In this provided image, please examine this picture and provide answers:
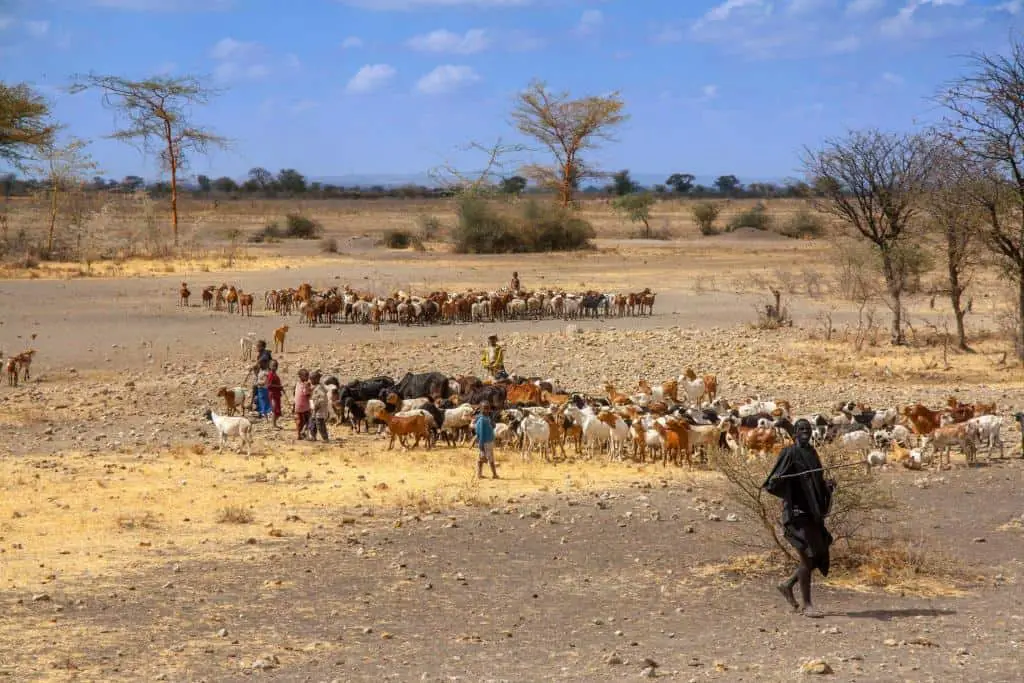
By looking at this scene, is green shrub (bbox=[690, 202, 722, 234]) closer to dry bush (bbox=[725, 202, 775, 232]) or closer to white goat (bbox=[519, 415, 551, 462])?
dry bush (bbox=[725, 202, 775, 232])

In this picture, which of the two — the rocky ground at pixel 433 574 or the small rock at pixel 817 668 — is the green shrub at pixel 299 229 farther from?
the small rock at pixel 817 668

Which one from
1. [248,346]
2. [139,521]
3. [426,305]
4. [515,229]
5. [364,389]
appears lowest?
[139,521]

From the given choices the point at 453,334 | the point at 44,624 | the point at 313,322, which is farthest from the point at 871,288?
the point at 44,624

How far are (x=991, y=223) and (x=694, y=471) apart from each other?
11.8m

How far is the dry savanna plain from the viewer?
870 centimetres

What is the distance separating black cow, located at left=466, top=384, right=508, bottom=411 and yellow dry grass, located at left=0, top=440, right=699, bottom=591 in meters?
1.56

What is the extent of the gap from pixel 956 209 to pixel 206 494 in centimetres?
1618

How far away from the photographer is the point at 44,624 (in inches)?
368

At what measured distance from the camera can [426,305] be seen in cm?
2936

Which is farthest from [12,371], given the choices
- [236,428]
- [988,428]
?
[988,428]

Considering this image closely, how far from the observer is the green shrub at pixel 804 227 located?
63.5 m

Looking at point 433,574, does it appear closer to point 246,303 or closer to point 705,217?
point 246,303

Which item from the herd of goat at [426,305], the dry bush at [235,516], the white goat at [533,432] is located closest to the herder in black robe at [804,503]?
the dry bush at [235,516]

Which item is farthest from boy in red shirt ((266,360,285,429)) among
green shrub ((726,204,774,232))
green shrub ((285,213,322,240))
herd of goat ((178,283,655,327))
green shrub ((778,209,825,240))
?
green shrub ((726,204,774,232))
